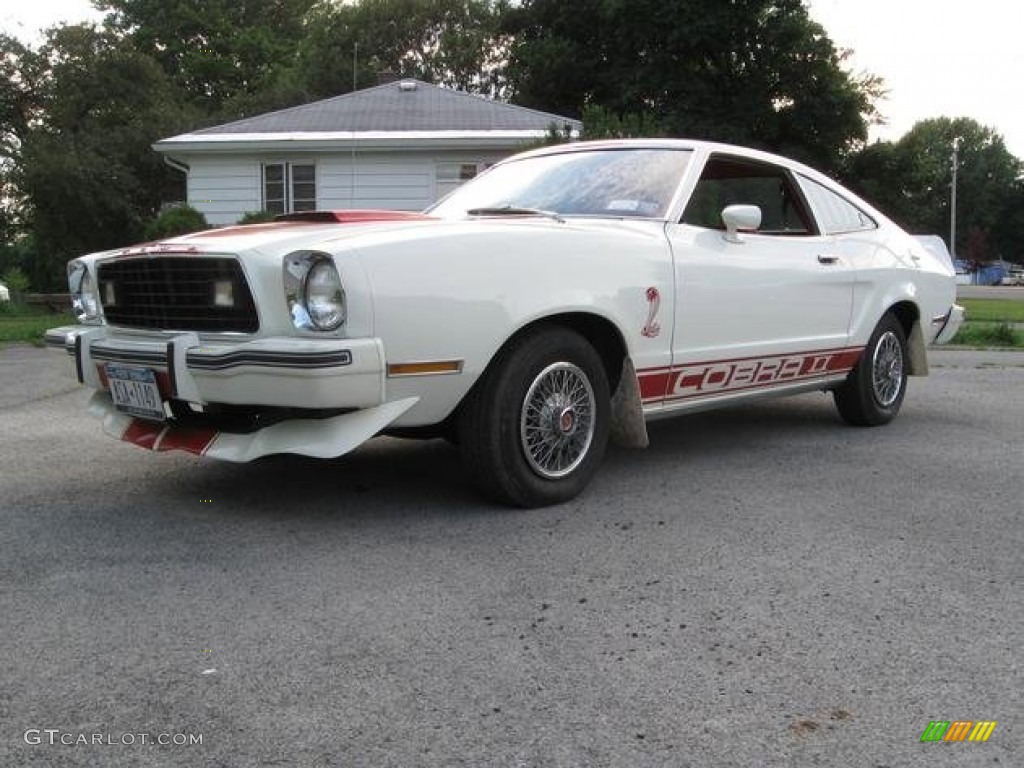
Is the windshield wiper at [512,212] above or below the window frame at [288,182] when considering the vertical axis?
below

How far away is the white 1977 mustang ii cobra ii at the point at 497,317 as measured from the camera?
3.44m

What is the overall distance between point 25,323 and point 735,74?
20.0m

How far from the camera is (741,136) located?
25828mm

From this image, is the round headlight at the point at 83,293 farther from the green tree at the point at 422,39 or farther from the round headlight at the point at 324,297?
the green tree at the point at 422,39

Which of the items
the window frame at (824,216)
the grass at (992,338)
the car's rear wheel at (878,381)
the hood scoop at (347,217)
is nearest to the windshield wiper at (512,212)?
the hood scoop at (347,217)

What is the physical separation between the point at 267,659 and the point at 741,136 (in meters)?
25.3

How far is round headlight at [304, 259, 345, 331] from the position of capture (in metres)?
3.38

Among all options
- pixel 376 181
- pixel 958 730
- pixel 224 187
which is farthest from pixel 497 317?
pixel 224 187

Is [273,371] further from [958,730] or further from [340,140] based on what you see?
[340,140]

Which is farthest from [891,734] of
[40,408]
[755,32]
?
[755,32]

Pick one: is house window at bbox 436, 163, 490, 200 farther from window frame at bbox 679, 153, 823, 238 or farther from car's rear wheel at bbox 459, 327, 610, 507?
car's rear wheel at bbox 459, 327, 610, 507

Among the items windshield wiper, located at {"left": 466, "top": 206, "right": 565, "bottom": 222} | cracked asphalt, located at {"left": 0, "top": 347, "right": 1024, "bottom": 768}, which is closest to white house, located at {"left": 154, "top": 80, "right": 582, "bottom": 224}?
windshield wiper, located at {"left": 466, "top": 206, "right": 565, "bottom": 222}

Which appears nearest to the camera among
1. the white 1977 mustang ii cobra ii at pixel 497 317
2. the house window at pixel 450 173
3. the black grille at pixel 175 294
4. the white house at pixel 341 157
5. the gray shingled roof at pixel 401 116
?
the white 1977 mustang ii cobra ii at pixel 497 317

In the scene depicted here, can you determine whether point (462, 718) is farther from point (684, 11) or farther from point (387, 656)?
point (684, 11)
